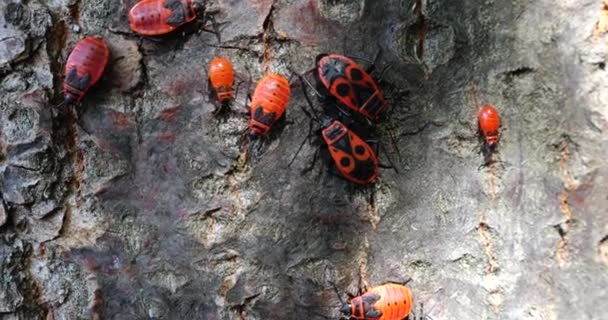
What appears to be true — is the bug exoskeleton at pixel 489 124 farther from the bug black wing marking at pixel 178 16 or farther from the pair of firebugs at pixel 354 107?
the bug black wing marking at pixel 178 16

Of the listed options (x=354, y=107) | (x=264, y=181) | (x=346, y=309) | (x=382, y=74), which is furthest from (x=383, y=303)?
(x=382, y=74)

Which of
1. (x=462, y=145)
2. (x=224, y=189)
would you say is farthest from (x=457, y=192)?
(x=224, y=189)

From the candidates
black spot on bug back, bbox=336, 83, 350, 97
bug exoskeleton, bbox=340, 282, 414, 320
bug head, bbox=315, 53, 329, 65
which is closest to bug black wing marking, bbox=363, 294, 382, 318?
bug exoskeleton, bbox=340, 282, 414, 320

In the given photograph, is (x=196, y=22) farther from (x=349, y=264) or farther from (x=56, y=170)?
(x=349, y=264)

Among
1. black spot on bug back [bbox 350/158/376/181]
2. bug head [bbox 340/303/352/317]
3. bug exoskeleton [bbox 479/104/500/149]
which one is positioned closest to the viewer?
bug exoskeleton [bbox 479/104/500/149]

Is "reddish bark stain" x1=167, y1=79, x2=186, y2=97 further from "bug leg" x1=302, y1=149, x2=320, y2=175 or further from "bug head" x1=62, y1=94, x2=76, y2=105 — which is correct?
"bug leg" x1=302, y1=149, x2=320, y2=175

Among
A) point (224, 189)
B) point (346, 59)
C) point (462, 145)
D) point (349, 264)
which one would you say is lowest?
point (349, 264)
